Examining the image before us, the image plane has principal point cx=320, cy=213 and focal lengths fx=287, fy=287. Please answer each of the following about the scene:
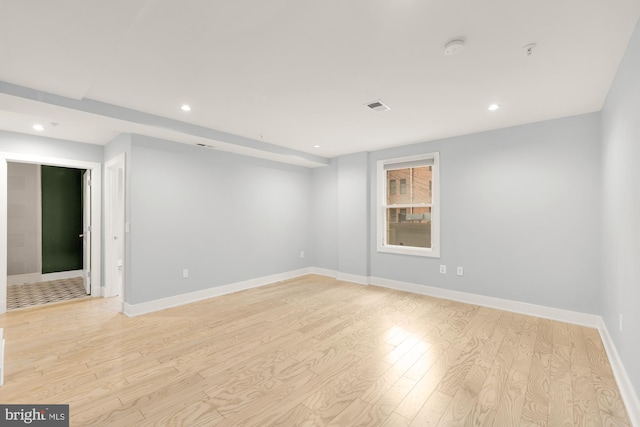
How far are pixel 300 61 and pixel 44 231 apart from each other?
6.53 meters

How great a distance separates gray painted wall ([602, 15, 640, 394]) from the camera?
1.83 m

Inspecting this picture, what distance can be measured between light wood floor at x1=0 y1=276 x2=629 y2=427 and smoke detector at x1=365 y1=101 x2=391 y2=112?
2489 mm

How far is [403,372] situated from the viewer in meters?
2.37

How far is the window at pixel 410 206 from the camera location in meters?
4.65

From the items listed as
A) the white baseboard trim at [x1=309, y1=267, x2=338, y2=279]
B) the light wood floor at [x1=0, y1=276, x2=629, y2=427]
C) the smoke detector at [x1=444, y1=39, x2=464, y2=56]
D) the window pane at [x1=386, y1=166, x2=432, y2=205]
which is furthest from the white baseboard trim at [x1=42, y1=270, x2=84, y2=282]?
the smoke detector at [x1=444, y1=39, x2=464, y2=56]

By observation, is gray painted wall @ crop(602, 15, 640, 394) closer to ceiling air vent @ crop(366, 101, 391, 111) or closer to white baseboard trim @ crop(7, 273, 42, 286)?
ceiling air vent @ crop(366, 101, 391, 111)

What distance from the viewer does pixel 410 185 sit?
505cm

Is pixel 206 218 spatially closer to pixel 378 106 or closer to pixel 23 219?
pixel 378 106

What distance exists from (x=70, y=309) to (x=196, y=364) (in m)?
2.81

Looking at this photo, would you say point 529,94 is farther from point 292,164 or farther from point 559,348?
point 292,164

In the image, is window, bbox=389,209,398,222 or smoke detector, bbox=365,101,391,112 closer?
smoke detector, bbox=365,101,391,112

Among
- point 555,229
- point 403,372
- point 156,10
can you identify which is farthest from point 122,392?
point 555,229

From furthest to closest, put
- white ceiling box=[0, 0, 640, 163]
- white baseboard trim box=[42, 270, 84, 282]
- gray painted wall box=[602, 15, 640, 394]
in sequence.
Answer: white baseboard trim box=[42, 270, 84, 282], gray painted wall box=[602, 15, 640, 394], white ceiling box=[0, 0, 640, 163]

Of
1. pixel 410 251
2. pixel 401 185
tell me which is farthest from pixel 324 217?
pixel 410 251
